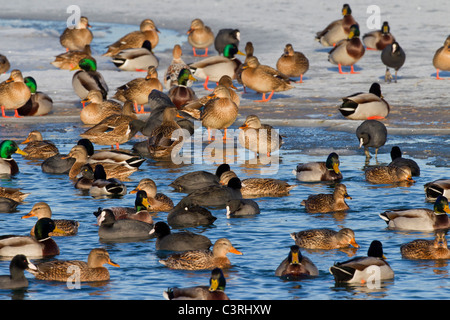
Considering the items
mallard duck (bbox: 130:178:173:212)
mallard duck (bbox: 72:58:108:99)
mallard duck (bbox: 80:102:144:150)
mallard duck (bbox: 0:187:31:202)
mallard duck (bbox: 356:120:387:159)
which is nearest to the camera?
mallard duck (bbox: 130:178:173:212)

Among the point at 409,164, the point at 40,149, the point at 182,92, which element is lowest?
the point at 409,164

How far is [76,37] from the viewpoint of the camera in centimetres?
2717

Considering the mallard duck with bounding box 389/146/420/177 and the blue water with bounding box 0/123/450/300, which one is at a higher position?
the mallard duck with bounding box 389/146/420/177

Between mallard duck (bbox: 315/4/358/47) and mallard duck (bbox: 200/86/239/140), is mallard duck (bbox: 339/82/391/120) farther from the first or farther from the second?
mallard duck (bbox: 315/4/358/47)

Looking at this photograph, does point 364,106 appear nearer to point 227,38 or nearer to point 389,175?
point 389,175

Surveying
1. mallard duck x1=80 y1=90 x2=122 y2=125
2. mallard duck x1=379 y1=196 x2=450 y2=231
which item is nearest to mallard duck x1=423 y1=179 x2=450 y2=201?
mallard duck x1=379 y1=196 x2=450 y2=231

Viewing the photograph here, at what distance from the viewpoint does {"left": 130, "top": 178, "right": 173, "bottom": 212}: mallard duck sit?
13.3m

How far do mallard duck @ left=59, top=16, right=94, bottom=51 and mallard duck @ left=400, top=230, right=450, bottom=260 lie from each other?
18.3 meters

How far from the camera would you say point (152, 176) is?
51.6 feet

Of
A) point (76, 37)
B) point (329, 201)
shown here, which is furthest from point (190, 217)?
point (76, 37)

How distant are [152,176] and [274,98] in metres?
7.04

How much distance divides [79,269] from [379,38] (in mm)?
18086
